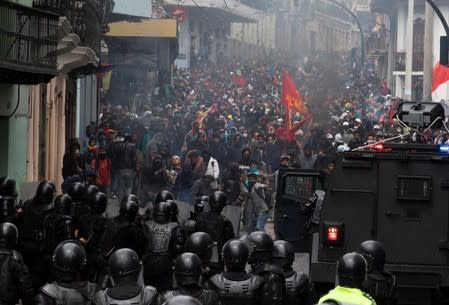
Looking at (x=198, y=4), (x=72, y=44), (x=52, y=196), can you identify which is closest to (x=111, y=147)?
(x=72, y=44)

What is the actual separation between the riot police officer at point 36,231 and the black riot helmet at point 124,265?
14.0 feet

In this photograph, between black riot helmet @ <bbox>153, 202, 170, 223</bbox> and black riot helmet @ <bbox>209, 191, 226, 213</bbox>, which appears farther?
black riot helmet @ <bbox>209, 191, 226, 213</bbox>

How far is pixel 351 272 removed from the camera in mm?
8469

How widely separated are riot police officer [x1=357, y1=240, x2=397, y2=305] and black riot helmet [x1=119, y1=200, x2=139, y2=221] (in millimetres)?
3607

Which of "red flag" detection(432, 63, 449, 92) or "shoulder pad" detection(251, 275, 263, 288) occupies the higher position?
"red flag" detection(432, 63, 449, 92)

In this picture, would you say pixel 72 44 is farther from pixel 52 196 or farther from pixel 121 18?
pixel 121 18

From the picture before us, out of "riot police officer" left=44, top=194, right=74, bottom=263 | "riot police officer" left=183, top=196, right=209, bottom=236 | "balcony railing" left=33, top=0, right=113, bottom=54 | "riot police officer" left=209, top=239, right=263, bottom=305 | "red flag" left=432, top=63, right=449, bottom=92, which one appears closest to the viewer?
"riot police officer" left=209, top=239, right=263, bottom=305

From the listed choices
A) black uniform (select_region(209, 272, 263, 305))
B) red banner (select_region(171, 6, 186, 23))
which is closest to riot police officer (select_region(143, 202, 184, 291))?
black uniform (select_region(209, 272, 263, 305))

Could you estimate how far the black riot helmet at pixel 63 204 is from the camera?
1339 centimetres

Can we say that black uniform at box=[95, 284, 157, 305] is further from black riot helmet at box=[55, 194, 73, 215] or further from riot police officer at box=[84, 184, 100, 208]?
riot police officer at box=[84, 184, 100, 208]

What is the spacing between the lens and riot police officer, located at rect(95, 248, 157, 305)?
339 inches

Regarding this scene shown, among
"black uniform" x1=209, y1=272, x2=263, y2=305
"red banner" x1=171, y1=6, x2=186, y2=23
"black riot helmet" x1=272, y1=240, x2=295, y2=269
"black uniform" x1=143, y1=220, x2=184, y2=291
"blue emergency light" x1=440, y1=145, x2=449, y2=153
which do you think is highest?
"red banner" x1=171, y1=6, x2=186, y2=23

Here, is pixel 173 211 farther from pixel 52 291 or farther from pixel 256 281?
pixel 52 291

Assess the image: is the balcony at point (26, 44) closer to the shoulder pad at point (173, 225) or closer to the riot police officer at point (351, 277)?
the shoulder pad at point (173, 225)
